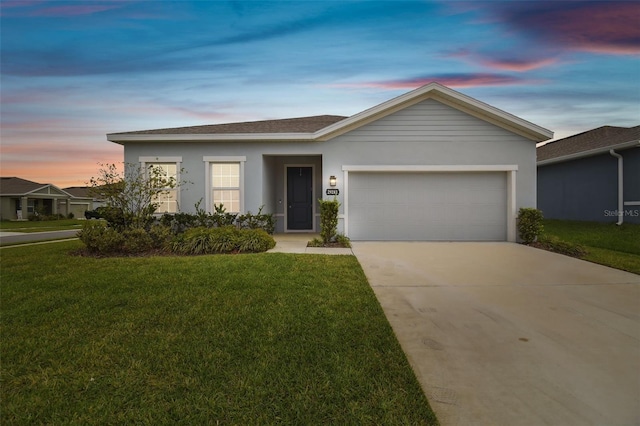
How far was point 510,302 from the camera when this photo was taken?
487cm

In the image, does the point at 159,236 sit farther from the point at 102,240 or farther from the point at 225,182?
the point at 225,182

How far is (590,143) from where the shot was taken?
1519 cm

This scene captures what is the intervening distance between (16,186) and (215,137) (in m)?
33.5

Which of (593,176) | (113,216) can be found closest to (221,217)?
(113,216)

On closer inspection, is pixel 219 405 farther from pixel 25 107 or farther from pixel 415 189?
pixel 25 107

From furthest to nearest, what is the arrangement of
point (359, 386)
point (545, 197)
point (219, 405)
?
point (545, 197), point (359, 386), point (219, 405)

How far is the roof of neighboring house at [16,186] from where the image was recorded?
31.4 m

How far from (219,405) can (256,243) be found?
20.6 ft

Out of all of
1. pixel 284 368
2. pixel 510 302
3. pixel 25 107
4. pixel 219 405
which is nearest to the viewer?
pixel 219 405

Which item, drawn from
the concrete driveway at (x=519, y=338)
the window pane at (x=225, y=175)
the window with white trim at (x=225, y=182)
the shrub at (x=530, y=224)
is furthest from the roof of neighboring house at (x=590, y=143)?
the window pane at (x=225, y=175)

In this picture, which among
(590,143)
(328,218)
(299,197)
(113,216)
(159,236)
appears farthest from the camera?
(590,143)

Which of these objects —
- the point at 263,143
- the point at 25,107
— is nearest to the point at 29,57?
the point at 25,107

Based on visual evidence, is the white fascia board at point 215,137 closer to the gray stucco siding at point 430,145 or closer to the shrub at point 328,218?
the gray stucco siding at point 430,145

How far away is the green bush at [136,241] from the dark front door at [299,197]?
17.5ft
